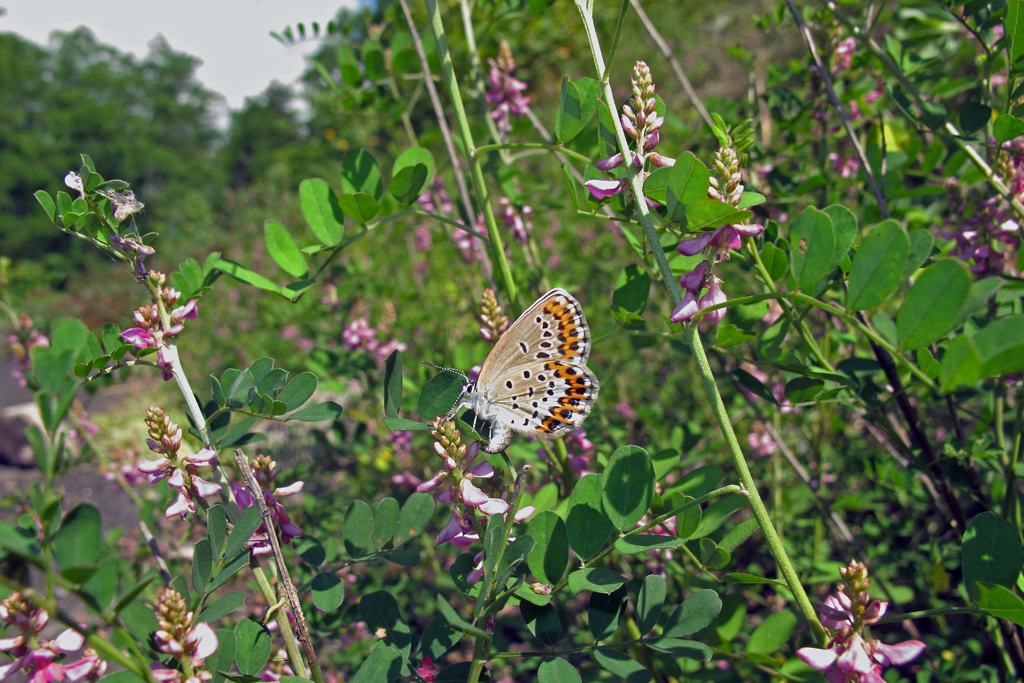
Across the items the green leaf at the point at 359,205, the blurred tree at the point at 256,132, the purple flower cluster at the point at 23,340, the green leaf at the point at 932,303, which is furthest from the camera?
the blurred tree at the point at 256,132

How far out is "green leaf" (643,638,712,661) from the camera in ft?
2.67

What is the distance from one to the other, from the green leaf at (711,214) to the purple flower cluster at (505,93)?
1.04 metres

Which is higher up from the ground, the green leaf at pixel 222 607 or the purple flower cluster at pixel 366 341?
the purple flower cluster at pixel 366 341

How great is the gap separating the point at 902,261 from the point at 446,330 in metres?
2.15

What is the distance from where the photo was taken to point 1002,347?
57cm

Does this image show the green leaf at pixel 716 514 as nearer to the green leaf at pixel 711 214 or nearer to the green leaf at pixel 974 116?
the green leaf at pixel 711 214

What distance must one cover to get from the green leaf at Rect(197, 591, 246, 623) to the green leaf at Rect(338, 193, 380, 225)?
68cm

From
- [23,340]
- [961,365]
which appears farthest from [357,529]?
[23,340]

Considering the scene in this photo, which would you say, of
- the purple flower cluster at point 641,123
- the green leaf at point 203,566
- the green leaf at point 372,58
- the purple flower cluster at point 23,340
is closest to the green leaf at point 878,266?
the purple flower cluster at point 641,123

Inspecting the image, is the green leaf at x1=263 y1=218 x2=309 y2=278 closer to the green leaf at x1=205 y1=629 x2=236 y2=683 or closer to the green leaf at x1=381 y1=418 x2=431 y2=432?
the green leaf at x1=381 y1=418 x2=431 y2=432

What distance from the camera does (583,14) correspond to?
0.87 meters

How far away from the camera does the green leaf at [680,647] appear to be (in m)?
0.81

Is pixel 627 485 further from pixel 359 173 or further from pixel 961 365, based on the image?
pixel 359 173

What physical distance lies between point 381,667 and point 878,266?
870 millimetres
